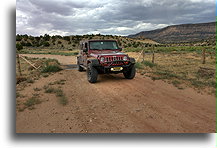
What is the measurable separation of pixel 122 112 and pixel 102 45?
4687 mm

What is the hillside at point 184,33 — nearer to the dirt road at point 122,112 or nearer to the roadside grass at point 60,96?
the dirt road at point 122,112

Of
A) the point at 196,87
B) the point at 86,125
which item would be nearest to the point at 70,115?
the point at 86,125

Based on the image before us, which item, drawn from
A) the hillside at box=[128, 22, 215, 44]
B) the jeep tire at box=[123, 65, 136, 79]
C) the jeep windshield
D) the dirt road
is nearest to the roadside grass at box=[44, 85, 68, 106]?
the dirt road

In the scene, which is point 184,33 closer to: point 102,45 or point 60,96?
point 102,45

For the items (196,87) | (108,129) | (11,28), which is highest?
(11,28)

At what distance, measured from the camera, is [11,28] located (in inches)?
156

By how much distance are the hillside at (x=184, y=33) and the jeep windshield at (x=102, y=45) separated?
80773 mm

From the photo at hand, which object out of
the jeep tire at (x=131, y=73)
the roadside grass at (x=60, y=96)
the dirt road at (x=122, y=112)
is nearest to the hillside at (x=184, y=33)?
the jeep tire at (x=131, y=73)

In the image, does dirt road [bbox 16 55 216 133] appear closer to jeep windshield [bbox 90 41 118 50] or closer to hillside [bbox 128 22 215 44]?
jeep windshield [bbox 90 41 118 50]

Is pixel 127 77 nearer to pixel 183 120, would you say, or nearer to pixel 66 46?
pixel 183 120

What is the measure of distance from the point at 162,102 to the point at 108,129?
2146 mm

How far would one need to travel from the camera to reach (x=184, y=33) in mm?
97000

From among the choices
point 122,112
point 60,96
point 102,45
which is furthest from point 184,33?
point 122,112

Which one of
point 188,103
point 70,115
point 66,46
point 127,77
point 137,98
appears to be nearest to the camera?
point 70,115
